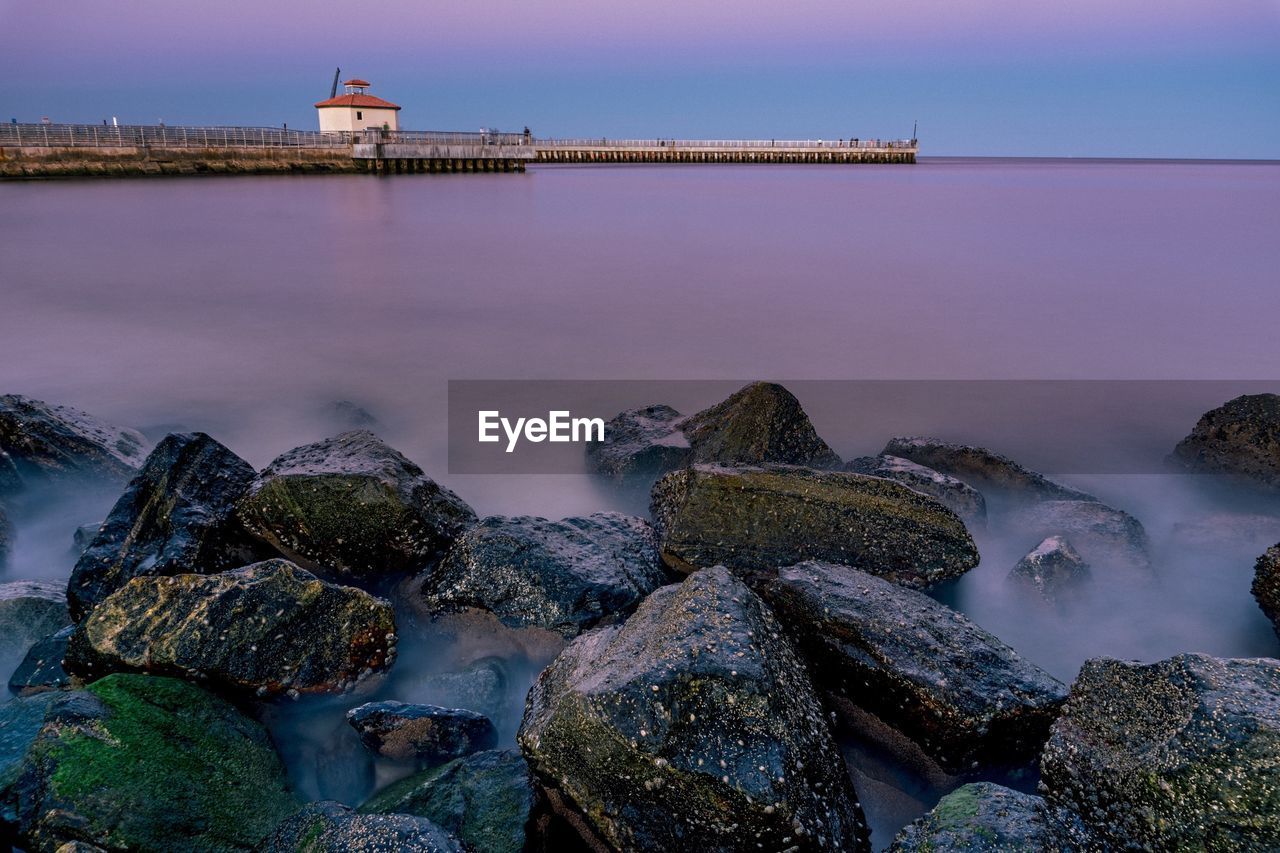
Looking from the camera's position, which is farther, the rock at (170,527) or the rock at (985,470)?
the rock at (985,470)

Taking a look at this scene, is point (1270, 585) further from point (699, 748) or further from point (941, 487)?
point (699, 748)

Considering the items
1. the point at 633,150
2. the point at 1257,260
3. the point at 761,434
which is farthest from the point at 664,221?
the point at 633,150

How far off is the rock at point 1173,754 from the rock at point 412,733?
1.88 m

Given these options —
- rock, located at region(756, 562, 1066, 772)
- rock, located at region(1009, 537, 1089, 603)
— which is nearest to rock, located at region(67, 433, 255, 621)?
rock, located at region(756, 562, 1066, 772)

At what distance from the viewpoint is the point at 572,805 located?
2.31 meters

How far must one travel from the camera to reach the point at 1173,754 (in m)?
2.07

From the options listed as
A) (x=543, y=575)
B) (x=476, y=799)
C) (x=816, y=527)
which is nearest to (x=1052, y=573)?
(x=816, y=527)

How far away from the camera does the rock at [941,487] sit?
172 inches

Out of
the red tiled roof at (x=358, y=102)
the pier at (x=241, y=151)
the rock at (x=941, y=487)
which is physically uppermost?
the red tiled roof at (x=358, y=102)

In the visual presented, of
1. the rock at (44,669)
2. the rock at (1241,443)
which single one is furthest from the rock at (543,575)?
the rock at (1241,443)

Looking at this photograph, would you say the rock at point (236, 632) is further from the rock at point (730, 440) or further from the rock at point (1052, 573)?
the rock at point (1052, 573)

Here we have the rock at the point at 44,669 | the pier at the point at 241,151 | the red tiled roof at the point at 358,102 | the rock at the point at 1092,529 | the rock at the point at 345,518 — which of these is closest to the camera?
the rock at the point at 44,669

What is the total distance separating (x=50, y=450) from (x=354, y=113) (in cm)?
4274

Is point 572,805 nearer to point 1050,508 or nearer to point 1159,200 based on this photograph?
point 1050,508
